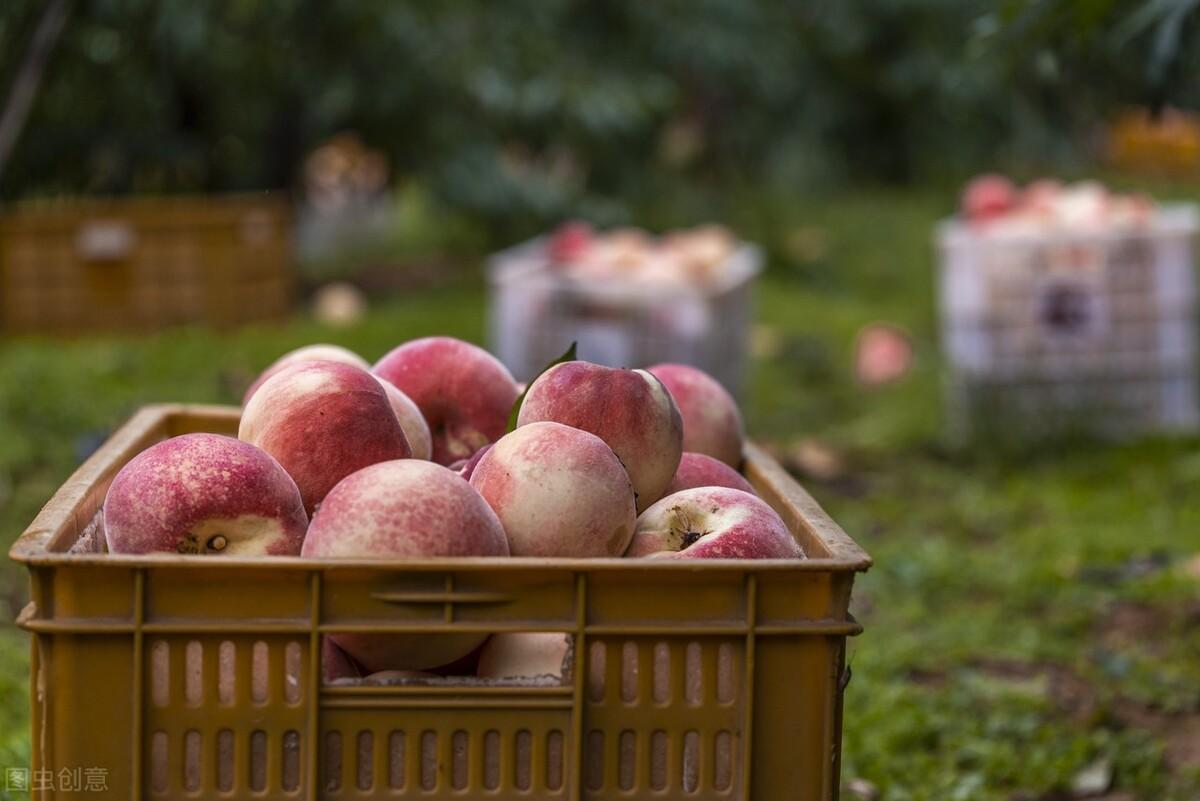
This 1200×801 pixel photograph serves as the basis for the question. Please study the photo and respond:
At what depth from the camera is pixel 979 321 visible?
4828 mm

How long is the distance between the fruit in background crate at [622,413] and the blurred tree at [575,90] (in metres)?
1.30

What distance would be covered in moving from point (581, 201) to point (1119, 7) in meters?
5.58

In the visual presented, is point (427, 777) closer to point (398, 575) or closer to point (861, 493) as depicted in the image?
point (398, 575)

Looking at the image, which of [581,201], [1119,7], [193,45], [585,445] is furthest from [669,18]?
[585,445]

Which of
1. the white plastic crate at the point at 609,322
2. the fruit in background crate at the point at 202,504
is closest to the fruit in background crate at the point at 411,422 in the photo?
the fruit in background crate at the point at 202,504

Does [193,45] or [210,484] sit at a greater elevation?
[193,45]

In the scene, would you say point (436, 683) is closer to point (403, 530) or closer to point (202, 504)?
point (403, 530)

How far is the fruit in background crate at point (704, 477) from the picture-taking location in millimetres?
1708

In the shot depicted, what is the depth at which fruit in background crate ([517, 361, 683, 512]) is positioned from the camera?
63.0 inches

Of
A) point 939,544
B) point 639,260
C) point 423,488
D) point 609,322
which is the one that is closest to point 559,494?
point 423,488

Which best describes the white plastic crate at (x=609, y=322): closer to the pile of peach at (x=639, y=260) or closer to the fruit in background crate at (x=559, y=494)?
the pile of peach at (x=639, y=260)

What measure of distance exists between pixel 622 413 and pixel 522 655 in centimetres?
32

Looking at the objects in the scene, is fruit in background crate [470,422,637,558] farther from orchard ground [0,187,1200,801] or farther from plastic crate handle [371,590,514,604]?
orchard ground [0,187,1200,801]

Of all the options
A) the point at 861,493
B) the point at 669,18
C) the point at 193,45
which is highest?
the point at 669,18
